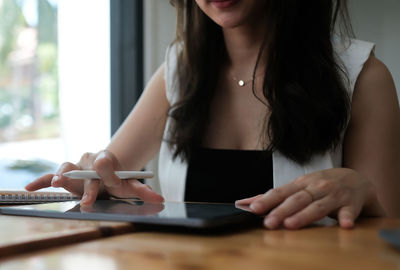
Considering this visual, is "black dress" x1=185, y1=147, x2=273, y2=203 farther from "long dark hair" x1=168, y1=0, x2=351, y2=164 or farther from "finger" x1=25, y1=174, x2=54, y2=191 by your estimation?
"finger" x1=25, y1=174, x2=54, y2=191

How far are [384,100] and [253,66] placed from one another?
0.36 meters

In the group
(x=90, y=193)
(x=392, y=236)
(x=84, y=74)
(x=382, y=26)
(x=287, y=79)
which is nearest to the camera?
(x=392, y=236)

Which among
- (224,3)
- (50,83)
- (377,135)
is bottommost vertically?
(377,135)

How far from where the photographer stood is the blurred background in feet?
7.73

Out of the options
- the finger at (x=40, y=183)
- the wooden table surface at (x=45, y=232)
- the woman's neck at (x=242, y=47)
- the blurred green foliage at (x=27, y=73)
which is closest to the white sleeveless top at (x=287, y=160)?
the woman's neck at (x=242, y=47)

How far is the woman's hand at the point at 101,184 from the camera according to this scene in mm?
790

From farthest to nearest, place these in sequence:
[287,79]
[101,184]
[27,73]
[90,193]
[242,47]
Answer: [27,73] < [242,47] < [287,79] < [101,184] < [90,193]

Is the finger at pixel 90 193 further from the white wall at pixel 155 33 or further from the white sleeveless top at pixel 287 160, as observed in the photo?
the white wall at pixel 155 33

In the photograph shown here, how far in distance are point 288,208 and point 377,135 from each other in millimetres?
570

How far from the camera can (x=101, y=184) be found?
913mm

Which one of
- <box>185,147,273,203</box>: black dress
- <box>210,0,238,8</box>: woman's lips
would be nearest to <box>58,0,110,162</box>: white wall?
<box>185,147,273,203</box>: black dress

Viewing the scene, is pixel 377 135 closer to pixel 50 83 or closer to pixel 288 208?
pixel 288 208

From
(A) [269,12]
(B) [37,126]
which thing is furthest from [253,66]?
(B) [37,126]

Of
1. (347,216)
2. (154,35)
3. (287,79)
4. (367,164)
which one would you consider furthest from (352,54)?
(154,35)
